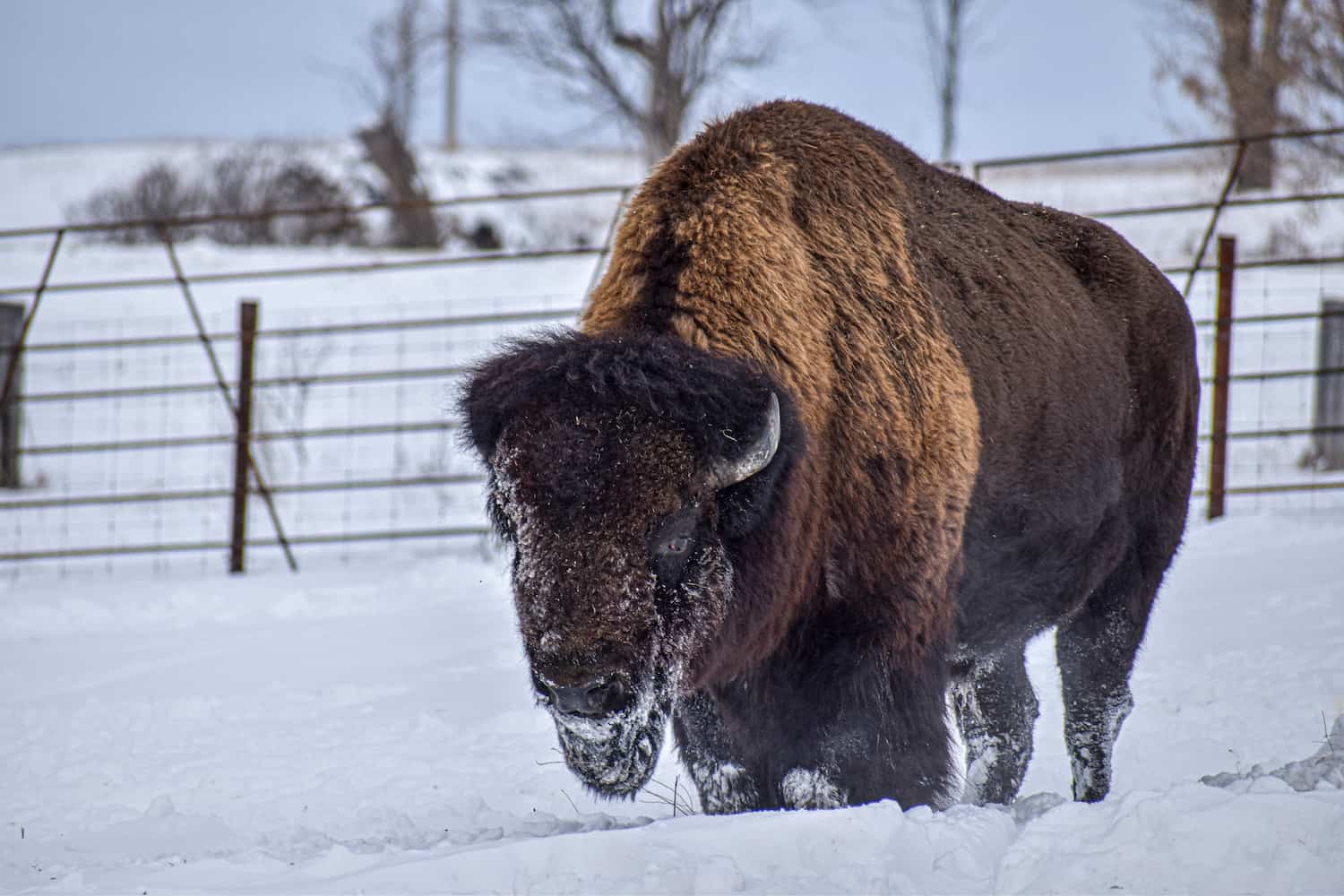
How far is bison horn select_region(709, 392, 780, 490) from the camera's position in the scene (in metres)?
2.73

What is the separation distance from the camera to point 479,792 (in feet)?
13.4

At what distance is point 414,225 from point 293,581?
38.9ft

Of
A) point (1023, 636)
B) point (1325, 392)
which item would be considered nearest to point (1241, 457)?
point (1325, 392)

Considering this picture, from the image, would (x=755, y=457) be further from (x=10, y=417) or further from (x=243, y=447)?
(x=10, y=417)

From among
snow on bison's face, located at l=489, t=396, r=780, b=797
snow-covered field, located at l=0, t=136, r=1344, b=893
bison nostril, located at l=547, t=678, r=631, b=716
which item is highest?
snow on bison's face, located at l=489, t=396, r=780, b=797

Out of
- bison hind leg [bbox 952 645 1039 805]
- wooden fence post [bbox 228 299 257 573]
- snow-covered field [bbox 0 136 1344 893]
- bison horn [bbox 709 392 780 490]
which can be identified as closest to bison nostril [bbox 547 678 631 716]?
snow-covered field [bbox 0 136 1344 893]

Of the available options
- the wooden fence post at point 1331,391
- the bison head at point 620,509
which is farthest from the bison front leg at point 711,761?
the wooden fence post at point 1331,391

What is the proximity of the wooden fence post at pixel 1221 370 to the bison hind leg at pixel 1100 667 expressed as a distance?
133 inches

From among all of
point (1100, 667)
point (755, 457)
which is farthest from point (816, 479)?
point (1100, 667)

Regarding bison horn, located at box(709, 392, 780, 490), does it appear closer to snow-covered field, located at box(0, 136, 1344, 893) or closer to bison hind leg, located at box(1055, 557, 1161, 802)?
snow-covered field, located at box(0, 136, 1344, 893)

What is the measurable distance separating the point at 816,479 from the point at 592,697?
0.83 m

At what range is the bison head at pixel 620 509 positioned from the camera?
8.47ft

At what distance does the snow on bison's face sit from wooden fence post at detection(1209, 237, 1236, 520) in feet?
18.6

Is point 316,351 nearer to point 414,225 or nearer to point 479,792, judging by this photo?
point 414,225
